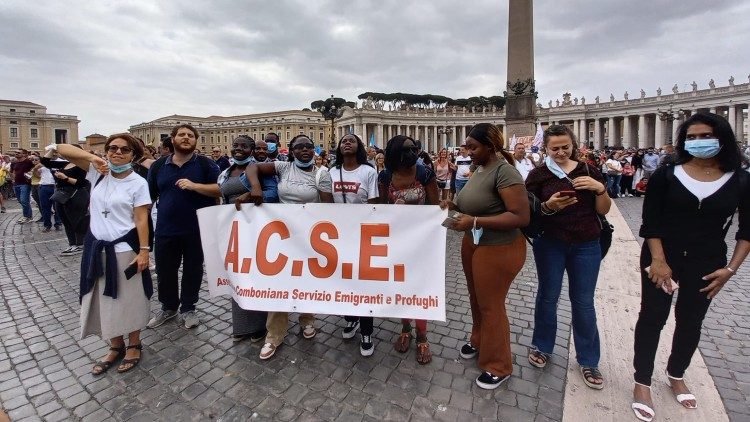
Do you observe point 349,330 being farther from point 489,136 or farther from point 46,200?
point 46,200

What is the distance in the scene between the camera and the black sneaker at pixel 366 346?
3420mm

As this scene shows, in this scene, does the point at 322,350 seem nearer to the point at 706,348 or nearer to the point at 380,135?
the point at 706,348

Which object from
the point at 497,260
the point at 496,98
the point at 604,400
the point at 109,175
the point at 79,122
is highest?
the point at 496,98

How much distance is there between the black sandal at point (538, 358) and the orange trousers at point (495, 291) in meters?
0.39

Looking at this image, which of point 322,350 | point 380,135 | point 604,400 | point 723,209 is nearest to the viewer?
point 723,209

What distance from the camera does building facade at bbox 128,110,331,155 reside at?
110438mm

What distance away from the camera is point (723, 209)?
2350 millimetres

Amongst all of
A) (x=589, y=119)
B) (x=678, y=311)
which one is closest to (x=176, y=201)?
(x=678, y=311)

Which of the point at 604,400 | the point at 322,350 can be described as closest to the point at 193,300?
the point at 322,350

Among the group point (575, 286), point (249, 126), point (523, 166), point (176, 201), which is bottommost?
point (575, 286)

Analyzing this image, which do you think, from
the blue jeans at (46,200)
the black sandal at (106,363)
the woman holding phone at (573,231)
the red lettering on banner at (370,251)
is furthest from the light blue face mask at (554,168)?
the blue jeans at (46,200)

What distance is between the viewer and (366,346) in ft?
11.3

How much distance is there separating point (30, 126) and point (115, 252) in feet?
382

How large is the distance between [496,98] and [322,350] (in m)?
127
